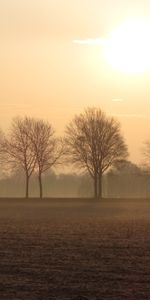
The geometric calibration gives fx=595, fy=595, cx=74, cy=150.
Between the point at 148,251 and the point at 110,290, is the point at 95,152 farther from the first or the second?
the point at 110,290

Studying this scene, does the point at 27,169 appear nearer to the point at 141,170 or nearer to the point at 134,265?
the point at 141,170

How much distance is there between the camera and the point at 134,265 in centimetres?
1869

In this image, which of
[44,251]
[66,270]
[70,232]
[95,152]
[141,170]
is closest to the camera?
[66,270]

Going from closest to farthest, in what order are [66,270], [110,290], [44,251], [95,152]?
[110,290] < [66,270] < [44,251] < [95,152]

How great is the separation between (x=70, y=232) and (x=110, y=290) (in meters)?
16.3

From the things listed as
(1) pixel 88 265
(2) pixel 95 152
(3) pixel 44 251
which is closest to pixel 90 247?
(3) pixel 44 251

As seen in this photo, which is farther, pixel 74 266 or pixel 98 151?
pixel 98 151

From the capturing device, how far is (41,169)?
9306 cm

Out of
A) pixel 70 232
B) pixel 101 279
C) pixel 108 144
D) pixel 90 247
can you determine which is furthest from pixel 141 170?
pixel 101 279

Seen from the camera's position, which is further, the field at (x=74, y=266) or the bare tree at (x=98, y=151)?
the bare tree at (x=98, y=151)

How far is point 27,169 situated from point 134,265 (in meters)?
75.2

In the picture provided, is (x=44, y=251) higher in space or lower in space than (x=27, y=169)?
lower

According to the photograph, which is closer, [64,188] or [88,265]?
[88,265]

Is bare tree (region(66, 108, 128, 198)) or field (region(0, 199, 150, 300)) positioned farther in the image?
bare tree (region(66, 108, 128, 198))
